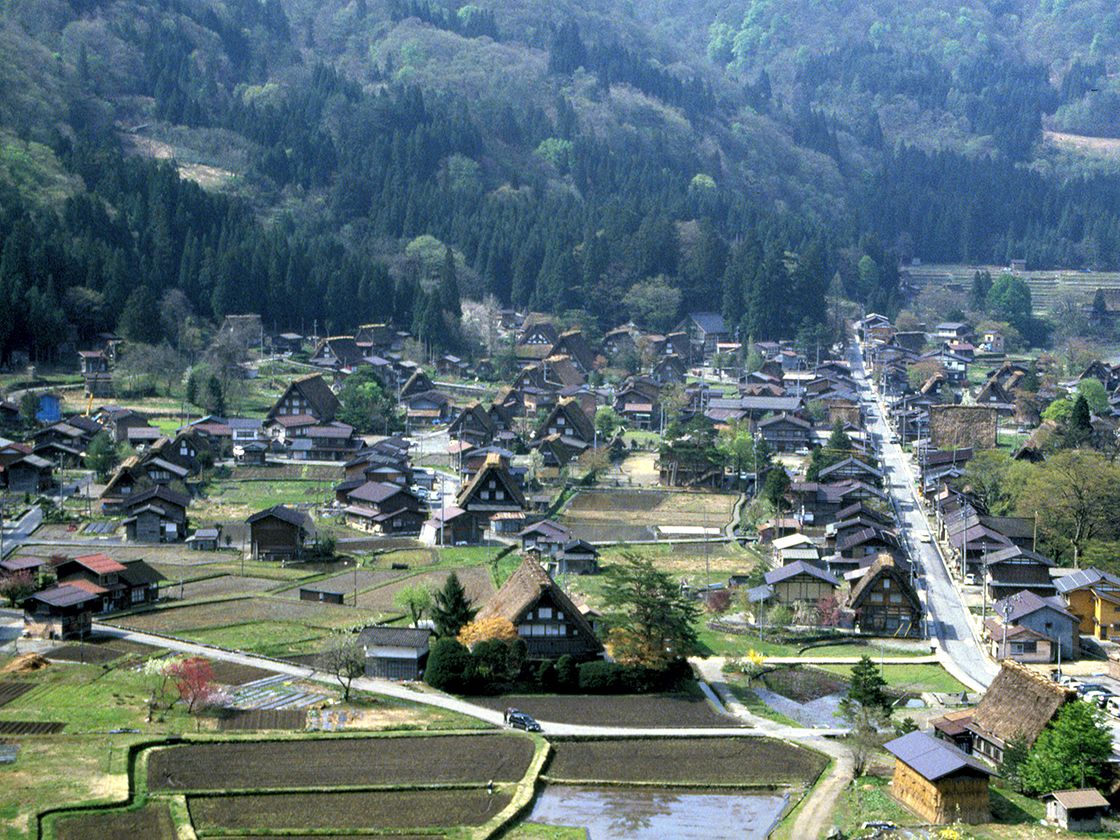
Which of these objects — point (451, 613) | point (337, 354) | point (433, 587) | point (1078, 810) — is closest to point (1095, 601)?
point (1078, 810)

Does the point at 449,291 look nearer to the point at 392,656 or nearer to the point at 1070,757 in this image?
the point at 392,656

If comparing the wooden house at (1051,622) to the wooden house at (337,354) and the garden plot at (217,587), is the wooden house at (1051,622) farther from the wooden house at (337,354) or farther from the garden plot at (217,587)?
the wooden house at (337,354)

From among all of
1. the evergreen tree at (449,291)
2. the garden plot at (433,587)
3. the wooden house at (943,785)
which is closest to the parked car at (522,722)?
the wooden house at (943,785)

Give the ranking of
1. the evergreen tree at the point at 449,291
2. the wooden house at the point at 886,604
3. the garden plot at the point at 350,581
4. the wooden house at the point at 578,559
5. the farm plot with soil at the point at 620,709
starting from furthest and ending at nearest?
the evergreen tree at the point at 449,291 < the wooden house at the point at 578,559 < the garden plot at the point at 350,581 < the wooden house at the point at 886,604 < the farm plot with soil at the point at 620,709

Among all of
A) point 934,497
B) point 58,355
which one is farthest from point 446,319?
point 934,497

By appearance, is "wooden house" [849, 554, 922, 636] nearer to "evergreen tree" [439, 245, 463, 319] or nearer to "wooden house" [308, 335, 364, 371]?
"wooden house" [308, 335, 364, 371]
